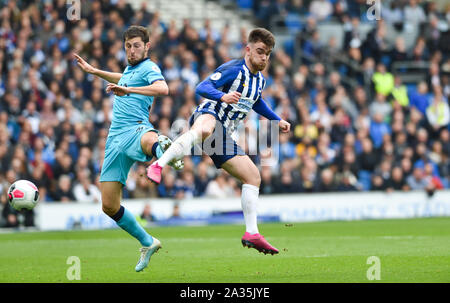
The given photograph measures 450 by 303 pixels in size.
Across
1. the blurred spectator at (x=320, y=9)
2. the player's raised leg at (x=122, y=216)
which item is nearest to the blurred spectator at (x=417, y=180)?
the blurred spectator at (x=320, y=9)

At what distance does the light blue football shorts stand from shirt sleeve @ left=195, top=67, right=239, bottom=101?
2.88ft

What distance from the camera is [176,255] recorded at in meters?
12.3

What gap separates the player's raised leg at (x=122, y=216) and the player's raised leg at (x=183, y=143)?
1043 mm

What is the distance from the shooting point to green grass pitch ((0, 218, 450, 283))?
9.48m

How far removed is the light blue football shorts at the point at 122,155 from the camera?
9984 millimetres

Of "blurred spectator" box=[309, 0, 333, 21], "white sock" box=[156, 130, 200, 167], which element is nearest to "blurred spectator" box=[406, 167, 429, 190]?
"blurred spectator" box=[309, 0, 333, 21]

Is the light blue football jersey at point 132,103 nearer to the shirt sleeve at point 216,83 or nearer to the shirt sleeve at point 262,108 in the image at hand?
the shirt sleeve at point 216,83

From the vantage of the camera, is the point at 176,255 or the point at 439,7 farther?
the point at 439,7

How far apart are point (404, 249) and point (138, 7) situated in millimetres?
15490

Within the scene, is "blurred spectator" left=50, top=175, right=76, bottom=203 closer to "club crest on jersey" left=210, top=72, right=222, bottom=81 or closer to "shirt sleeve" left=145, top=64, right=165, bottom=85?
"shirt sleeve" left=145, top=64, right=165, bottom=85

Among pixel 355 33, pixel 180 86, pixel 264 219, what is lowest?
pixel 264 219

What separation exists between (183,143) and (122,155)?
1036 millimetres
